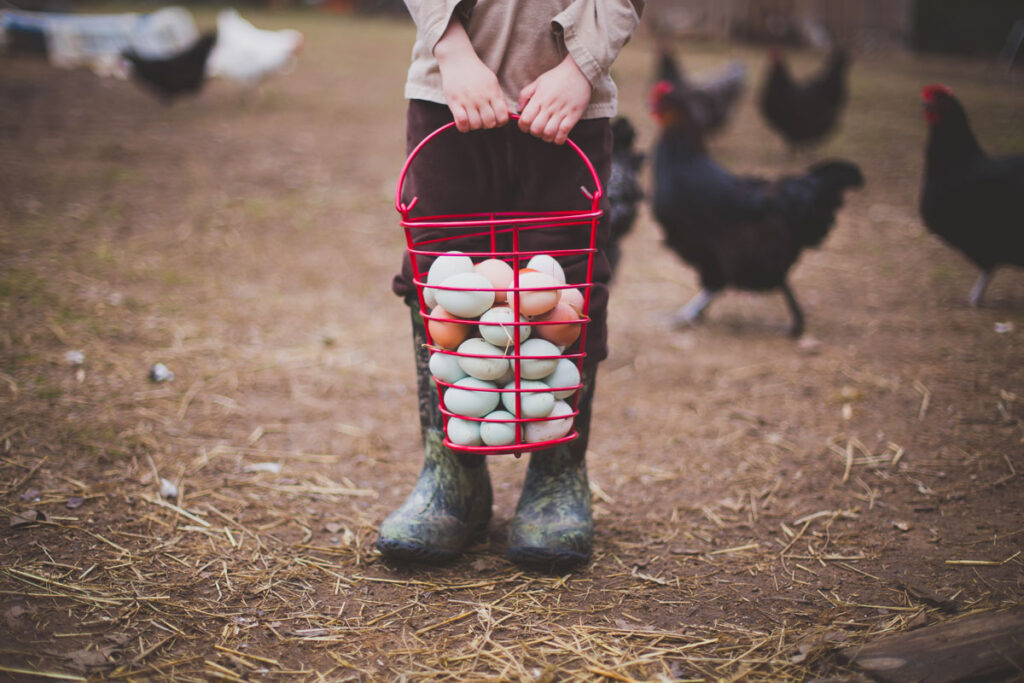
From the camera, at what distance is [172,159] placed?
17.9 ft

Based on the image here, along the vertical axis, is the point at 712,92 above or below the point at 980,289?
above

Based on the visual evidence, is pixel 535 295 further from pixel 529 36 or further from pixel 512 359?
pixel 529 36

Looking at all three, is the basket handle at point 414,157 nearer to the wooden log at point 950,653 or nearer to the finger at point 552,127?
the finger at point 552,127

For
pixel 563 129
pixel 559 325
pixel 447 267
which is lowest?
pixel 559 325

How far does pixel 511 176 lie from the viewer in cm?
161

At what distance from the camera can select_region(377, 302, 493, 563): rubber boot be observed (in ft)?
5.49

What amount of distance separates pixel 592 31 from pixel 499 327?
627 mm

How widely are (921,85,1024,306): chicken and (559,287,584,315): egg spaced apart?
2806 mm

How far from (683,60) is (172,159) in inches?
358

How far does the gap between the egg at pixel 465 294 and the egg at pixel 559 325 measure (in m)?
0.11

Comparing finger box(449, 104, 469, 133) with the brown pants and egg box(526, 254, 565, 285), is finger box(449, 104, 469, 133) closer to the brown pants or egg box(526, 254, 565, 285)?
the brown pants

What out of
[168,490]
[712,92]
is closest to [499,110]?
[168,490]

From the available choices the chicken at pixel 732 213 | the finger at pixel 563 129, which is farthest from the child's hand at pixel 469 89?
the chicken at pixel 732 213

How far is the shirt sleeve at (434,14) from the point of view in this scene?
1439 mm
